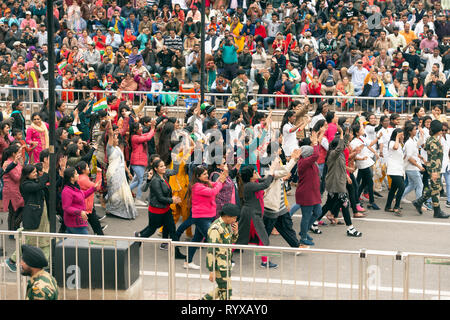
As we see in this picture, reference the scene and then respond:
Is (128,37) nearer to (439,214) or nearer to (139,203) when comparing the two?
(139,203)

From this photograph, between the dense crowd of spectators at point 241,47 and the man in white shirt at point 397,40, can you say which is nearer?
the dense crowd of spectators at point 241,47

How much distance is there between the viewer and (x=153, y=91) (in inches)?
825

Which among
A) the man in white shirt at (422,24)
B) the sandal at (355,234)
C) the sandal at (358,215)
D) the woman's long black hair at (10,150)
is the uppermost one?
the man in white shirt at (422,24)

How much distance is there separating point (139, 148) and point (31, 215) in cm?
399

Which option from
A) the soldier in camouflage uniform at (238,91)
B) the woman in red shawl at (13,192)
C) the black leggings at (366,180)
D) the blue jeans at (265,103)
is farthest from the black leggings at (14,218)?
the blue jeans at (265,103)

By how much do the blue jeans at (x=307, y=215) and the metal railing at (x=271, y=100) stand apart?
6751 millimetres

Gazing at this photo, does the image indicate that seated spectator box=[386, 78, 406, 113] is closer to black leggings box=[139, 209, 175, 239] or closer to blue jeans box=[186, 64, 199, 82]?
blue jeans box=[186, 64, 199, 82]

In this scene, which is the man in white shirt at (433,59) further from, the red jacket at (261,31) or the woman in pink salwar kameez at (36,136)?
the woman in pink salwar kameez at (36,136)

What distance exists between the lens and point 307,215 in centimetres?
1351

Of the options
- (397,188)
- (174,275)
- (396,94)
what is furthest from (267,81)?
(174,275)

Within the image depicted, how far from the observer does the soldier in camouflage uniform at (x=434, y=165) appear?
15.4 metres

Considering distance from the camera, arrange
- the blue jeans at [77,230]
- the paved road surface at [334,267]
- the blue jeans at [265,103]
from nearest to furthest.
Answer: the paved road surface at [334,267]
the blue jeans at [77,230]
the blue jeans at [265,103]
